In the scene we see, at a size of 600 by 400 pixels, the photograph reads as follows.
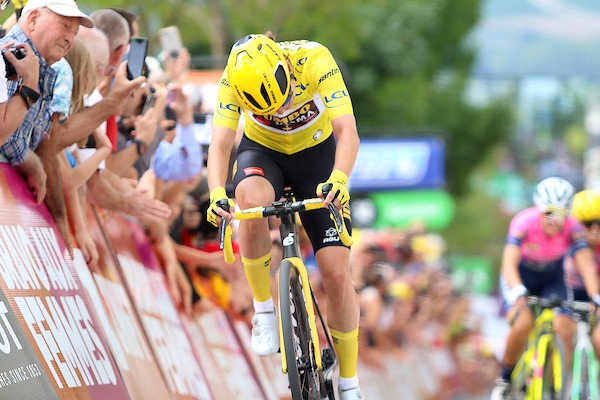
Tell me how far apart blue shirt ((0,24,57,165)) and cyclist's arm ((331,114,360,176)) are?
66.3 inches

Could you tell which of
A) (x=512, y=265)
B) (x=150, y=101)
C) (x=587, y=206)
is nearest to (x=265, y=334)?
(x=150, y=101)

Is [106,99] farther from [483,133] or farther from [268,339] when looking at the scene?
[483,133]

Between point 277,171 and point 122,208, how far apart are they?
1.69 meters

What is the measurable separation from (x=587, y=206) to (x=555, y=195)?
3.89 ft

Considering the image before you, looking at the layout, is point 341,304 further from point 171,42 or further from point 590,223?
point 590,223

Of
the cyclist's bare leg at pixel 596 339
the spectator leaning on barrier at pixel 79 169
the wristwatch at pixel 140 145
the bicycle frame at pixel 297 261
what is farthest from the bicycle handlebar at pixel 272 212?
the cyclist's bare leg at pixel 596 339

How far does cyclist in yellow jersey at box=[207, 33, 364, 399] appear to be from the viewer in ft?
22.9

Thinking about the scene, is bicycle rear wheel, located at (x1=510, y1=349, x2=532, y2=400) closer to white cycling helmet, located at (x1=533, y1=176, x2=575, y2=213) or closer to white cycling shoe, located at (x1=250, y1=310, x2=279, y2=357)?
white cycling helmet, located at (x1=533, y1=176, x2=575, y2=213)

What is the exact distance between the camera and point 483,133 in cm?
4909

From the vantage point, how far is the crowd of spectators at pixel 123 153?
6848 mm

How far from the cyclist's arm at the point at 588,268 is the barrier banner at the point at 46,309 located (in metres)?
5.58

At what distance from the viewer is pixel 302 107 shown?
25.4ft

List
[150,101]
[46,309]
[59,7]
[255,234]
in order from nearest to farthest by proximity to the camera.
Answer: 1. [46,309]
2. [59,7]
3. [255,234]
4. [150,101]

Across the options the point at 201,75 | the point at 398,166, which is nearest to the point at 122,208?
the point at 201,75
